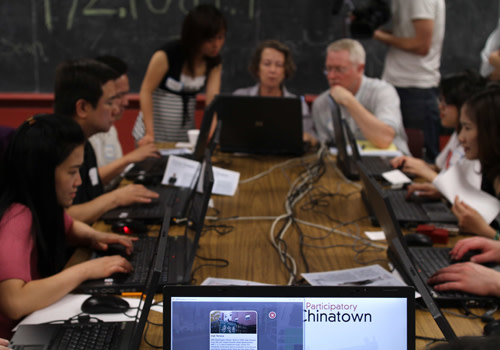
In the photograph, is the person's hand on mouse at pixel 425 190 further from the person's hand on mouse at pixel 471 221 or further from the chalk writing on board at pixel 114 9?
the chalk writing on board at pixel 114 9

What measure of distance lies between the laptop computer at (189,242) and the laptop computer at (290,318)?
1.99 feet

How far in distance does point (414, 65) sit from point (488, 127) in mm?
1751

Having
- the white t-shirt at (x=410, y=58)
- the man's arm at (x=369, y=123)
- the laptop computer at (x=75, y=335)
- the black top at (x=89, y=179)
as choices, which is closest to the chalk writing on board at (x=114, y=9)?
the white t-shirt at (x=410, y=58)

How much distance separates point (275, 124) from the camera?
10.2 ft

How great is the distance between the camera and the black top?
8.08 ft

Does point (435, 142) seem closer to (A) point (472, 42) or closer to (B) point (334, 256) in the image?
(A) point (472, 42)

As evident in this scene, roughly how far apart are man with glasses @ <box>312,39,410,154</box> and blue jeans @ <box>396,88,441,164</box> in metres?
0.58

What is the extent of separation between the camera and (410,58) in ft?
13.1

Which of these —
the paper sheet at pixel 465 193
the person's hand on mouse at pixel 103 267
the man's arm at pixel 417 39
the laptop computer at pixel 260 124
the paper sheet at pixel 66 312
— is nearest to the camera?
the paper sheet at pixel 66 312

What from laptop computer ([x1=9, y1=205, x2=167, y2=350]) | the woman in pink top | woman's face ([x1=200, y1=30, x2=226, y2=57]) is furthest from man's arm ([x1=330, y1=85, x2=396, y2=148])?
laptop computer ([x1=9, y1=205, x2=167, y2=350])

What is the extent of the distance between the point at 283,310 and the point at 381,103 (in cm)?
255

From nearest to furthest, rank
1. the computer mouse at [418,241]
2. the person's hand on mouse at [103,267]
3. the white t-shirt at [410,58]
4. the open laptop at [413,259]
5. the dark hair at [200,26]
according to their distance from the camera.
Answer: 1. the open laptop at [413,259]
2. the person's hand on mouse at [103,267]
3. the computer mouse at [418,241]
4. the dark hair at [200,26]
5. the white t-shirt at [410,58]

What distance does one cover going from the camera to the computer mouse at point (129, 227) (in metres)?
2.07

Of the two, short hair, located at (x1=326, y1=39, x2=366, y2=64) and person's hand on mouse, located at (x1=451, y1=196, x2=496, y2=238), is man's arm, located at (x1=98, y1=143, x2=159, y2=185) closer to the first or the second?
short hair, located at (x1=326, y1=39, x2=366, y2=64)
